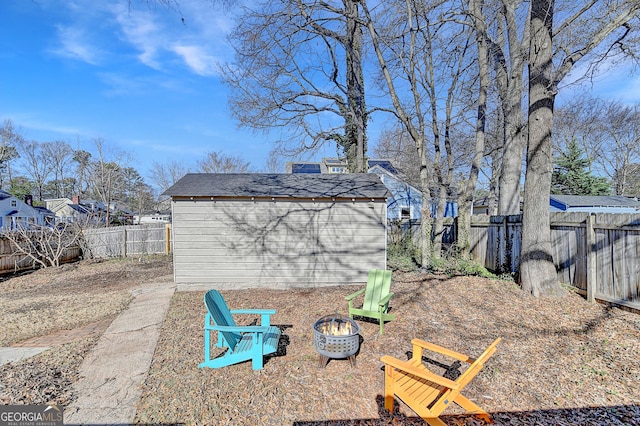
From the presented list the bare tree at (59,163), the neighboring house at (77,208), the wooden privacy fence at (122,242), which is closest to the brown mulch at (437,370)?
the wooden privacy fence at (122,242)

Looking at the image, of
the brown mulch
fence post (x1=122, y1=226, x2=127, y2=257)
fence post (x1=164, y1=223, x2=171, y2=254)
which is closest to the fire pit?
the brown mulch

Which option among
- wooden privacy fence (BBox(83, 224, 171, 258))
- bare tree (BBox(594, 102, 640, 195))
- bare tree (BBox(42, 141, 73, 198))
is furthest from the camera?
bare tree (BBox(42, 141, 73, 198))

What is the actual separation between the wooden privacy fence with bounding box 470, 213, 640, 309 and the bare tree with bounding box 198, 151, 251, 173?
2884cm

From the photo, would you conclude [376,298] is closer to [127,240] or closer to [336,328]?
[336,328]

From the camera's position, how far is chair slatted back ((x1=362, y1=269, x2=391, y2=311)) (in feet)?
15.6

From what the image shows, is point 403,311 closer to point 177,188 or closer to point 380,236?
point 380,236

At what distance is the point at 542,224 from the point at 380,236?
3425 millimetres

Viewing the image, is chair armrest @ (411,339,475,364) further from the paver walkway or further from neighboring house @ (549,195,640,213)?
neighboring house @ (549,195,640,213)

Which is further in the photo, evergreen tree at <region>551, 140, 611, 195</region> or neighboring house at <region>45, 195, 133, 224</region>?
neighboring house at <region>45, 195, 133, 224</region>

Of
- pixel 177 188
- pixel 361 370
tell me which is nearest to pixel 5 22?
pixel 177 188

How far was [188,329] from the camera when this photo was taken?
473 cm

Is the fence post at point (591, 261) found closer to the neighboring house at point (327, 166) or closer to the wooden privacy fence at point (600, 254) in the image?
the wooden privacy fence at point (600, 254)

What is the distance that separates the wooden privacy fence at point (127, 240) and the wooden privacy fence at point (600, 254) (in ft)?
47.8

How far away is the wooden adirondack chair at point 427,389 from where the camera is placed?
2.42 metres
